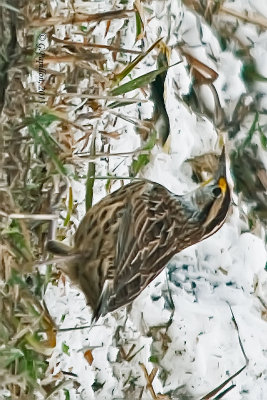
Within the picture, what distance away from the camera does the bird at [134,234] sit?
114cm

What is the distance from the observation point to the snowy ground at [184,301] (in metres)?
1.20

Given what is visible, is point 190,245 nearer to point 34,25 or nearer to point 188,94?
point 188,94

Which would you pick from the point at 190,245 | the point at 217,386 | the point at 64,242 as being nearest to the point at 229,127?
the point at 190,245

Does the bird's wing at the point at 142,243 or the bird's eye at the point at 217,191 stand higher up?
the bird's eye at the point at 217,191

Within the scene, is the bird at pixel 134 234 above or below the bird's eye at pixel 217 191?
below

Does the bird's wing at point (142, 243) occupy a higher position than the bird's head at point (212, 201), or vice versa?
the bird's head at point (212, 201)

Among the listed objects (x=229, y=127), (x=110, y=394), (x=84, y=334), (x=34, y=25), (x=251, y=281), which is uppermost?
(x=34, y=25)

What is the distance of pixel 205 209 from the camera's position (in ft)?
3.85

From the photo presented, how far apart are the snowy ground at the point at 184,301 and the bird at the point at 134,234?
0.10 ft

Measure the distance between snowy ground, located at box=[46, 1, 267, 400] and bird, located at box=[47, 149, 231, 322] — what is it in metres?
0.03

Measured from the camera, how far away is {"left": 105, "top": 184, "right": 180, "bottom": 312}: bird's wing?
1.13 meters

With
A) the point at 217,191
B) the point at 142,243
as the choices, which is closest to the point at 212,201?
the point at 217,191

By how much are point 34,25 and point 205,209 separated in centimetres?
41

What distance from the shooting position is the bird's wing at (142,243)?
113 cm
